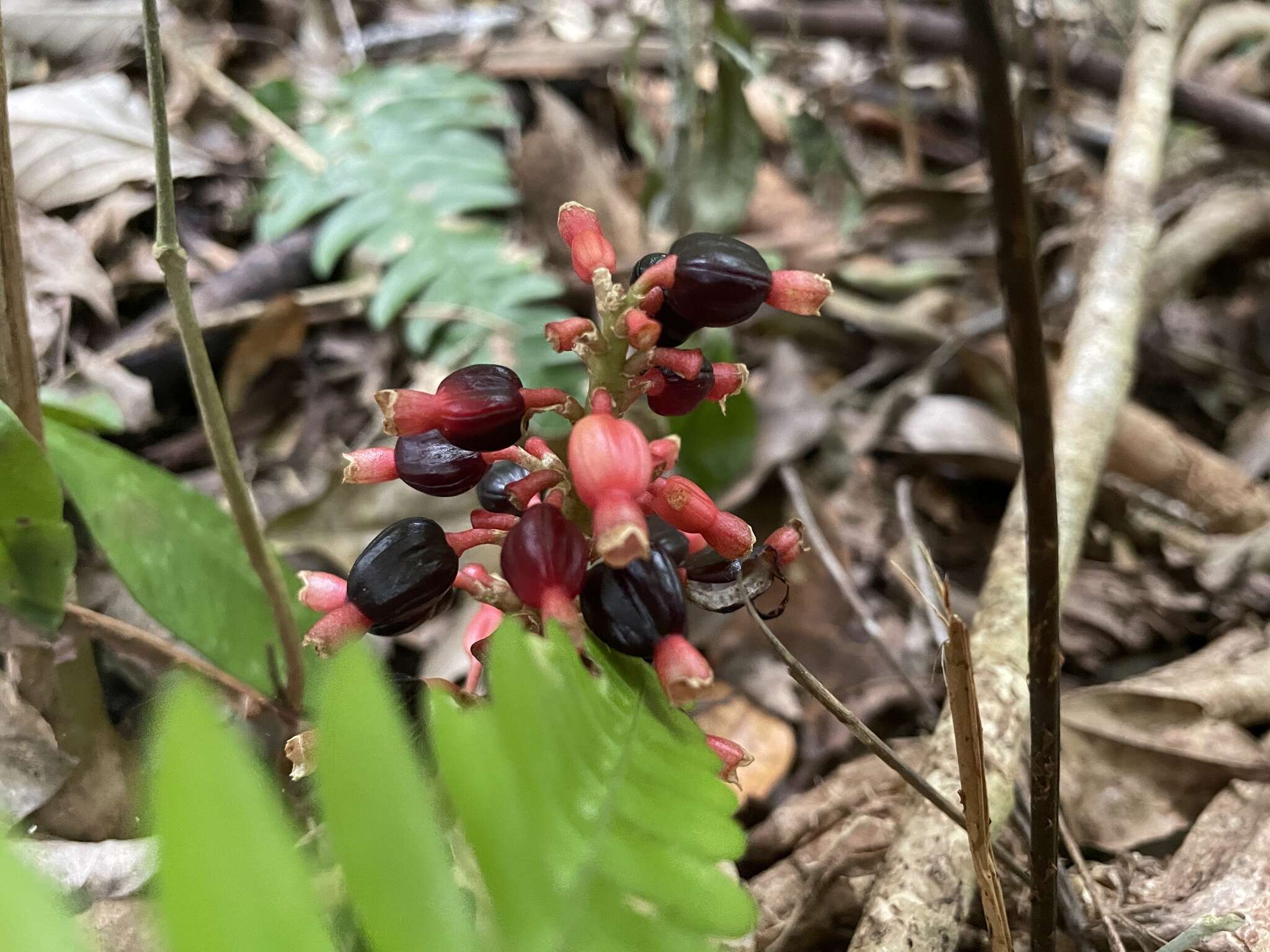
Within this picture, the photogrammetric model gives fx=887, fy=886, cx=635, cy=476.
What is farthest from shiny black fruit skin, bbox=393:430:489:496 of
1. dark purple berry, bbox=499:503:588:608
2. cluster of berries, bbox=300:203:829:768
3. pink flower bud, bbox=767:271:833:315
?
pink flower bud, bbox=767:271:833:315

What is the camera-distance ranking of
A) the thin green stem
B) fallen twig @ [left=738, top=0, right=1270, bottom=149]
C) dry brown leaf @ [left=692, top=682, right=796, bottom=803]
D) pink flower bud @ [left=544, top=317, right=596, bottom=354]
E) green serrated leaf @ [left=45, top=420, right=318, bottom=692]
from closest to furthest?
1. pink flower bud @ [left=544, top=317, right=596, bottom=354]
2. the thin green stem
3. green serrated leaf @ [left=45, top=420, right=318, bottom=692]
4. dry brown leaf @ [left=692, top=682, right=796, bottom=803]
5. fallen twig @ [left=738, top=0, right=1270, bottom=149]

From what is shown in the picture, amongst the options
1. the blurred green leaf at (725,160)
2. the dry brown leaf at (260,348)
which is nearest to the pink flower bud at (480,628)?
the dry brown leaf at (260,348)

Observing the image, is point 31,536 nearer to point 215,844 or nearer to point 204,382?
point 204,382

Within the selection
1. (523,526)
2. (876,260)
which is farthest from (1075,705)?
(876,260)

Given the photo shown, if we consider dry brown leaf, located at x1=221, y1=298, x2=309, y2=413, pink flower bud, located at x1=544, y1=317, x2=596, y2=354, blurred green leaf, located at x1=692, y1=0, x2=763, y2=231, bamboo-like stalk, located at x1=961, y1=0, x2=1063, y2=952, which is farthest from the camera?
blurred green leaf, located at x1=692, y1=0, x2=763, y2=231

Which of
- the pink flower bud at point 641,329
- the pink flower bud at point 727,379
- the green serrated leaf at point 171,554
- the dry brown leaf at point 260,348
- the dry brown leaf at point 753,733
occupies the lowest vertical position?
the dry brown leaf at point 753,733

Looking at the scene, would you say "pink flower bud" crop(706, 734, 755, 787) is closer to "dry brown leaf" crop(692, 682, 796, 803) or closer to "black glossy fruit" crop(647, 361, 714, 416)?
"black glossy fruit" crop(647, 361, 714, 416)

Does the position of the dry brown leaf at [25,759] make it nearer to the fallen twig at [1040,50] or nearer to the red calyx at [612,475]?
the red calyx at [612,475]
